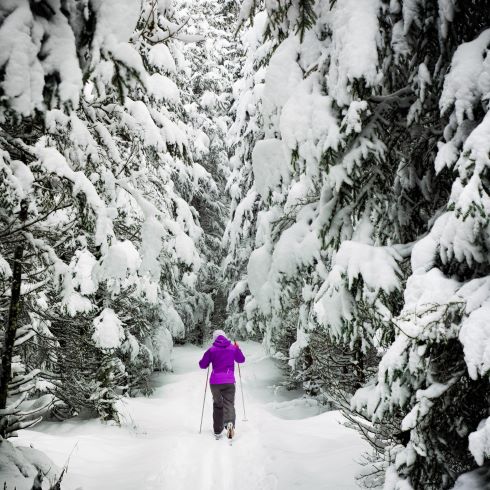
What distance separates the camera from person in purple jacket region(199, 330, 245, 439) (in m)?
7.95

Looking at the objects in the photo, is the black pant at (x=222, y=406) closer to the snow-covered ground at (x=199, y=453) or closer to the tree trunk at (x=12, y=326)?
the snow-covered ground at (x=199, y=453)

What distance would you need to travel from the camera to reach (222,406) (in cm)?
802

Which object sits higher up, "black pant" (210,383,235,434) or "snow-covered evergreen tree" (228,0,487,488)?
"snow-covered evergreen tree" (228,0,487,488)

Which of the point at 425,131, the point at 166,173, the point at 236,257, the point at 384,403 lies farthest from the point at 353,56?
the point at 236,257

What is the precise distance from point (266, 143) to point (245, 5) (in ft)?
3.95

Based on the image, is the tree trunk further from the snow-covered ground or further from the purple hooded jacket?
the purple hooded jacket

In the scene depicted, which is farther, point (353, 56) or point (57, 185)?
point (57, 185)

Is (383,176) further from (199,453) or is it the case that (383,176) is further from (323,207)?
(199,453)

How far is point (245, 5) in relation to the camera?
3.74 meters

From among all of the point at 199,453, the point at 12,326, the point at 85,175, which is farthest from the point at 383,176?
the point at 199,453

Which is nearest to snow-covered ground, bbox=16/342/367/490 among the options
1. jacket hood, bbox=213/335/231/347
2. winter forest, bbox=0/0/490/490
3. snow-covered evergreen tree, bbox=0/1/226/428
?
winter forest, bbox=0/0/490/490

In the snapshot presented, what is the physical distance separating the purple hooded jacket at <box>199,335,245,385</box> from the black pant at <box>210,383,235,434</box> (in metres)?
0.12

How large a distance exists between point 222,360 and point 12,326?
14.7 ft

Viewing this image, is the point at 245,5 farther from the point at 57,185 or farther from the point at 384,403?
the point at 384,403
